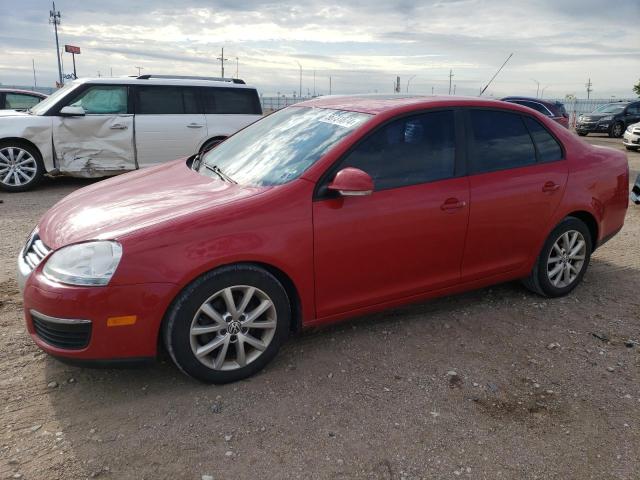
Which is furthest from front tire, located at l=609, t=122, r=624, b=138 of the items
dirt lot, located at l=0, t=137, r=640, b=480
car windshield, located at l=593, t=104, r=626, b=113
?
dirt lot, located at l=0, t=137, r=640, b=480

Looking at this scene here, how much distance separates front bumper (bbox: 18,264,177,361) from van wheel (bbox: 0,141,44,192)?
6246 mm

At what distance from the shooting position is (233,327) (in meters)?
2.94

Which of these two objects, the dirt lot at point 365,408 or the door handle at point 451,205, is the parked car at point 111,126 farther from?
the door handle at point 451,205

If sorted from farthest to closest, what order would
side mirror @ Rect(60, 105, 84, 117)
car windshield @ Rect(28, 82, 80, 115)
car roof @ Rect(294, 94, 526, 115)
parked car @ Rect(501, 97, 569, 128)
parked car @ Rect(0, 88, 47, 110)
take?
parked car @ Rect(501, 97, 569, 128) → parked car @ Rect(0, 88, 47, 110) → car windshield @ Rect(28, 82, 80, 115) → side mirror @ Rect(60, 105, 84, 117) → car roof @ Rect(294, 94, 526, 115)

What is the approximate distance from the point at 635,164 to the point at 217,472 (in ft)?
46.0

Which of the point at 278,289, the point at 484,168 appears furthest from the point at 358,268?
the point at 484,168

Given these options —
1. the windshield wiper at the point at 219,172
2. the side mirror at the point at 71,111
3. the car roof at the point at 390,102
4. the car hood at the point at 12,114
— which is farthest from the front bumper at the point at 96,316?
the car hood at the point at 12,114

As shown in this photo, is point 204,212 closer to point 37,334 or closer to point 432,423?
point 37,334

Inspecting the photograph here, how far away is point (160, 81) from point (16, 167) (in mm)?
2578

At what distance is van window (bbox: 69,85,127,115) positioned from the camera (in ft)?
27.2

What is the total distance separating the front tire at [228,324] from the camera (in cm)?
279

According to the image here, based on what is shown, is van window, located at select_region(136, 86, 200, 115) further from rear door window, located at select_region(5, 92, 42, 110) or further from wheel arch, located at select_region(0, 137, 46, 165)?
rear door window, located at select_region(5, 92, 42, 110)

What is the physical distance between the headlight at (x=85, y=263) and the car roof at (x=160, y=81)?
6.43 m

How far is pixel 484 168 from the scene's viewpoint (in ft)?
12.1
